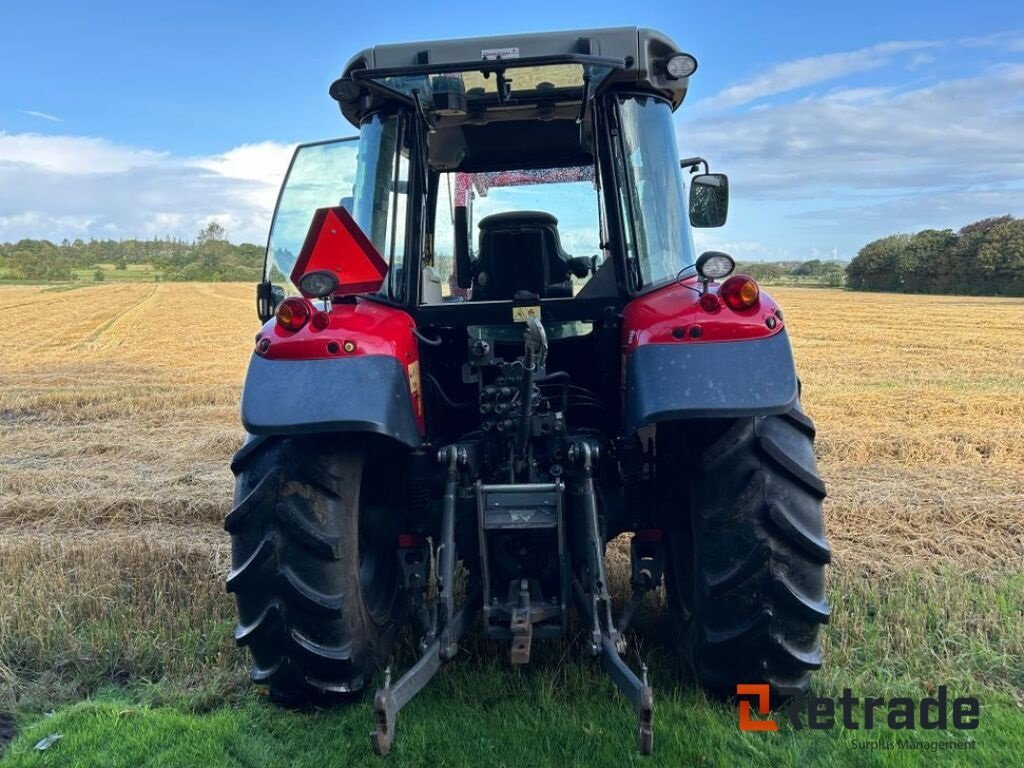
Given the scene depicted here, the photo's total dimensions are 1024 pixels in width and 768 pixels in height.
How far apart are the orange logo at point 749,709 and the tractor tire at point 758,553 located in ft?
0.10

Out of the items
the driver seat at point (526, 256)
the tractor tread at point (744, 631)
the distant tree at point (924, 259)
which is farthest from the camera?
the distant tree at point (924, 259)

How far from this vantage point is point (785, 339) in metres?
3.00

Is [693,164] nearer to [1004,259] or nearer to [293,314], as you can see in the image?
[293,314]

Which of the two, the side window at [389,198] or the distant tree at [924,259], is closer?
the side window at [389,198]

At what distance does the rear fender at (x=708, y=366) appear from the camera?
2824 mm

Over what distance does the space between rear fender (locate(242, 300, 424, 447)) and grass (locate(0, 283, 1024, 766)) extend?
3.73 ft

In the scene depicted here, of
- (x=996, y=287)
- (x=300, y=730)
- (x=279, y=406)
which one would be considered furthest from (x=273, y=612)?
(x=996, y=287)

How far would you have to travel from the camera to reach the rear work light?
9.91ft

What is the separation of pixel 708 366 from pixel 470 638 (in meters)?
1.71

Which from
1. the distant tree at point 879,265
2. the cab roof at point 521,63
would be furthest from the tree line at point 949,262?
the cab roof at point 521,63

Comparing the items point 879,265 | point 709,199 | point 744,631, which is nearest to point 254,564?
point 744,631

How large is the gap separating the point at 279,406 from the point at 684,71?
201 centimetres

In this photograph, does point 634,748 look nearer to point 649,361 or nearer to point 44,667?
point 649,361

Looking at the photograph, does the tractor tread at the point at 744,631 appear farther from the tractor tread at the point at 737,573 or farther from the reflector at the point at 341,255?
the reflector at the point at 341,255
